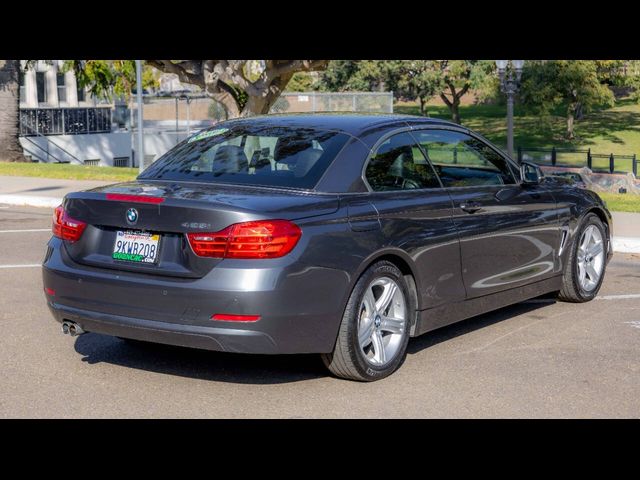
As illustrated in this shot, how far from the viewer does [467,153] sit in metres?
7.33

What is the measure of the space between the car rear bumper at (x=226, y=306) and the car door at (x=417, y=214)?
67 centimetres

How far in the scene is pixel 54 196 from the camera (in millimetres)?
17766

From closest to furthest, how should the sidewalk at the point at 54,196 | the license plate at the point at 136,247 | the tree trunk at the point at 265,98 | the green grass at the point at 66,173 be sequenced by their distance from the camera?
the license plate at the point at 136,247
the sidewalk at the point at 54,196
the green grass at the point at 66,173
the tree trunk at the point at 265,98

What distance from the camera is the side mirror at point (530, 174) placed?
7.67 meters

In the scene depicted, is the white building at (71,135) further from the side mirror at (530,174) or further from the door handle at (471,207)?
the door handle at (471,207)

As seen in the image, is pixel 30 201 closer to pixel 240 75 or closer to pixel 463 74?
pixel 240 75

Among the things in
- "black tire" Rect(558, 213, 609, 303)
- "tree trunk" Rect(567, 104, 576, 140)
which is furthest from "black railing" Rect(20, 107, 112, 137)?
"black tire" Rect(558, 213, 609, 303)

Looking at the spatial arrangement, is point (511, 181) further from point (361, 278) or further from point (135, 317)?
point (135, 317)

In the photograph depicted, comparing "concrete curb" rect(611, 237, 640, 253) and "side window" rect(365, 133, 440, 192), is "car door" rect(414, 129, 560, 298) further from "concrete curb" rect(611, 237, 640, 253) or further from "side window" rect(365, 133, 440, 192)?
"concrete curb" rect(611, 237, 640, 253)

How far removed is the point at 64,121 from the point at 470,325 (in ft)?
127

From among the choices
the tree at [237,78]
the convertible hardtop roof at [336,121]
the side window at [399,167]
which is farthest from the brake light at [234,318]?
the tree at [237,78]

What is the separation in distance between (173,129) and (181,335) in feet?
130

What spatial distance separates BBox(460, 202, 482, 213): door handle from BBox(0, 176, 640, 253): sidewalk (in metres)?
5.54
